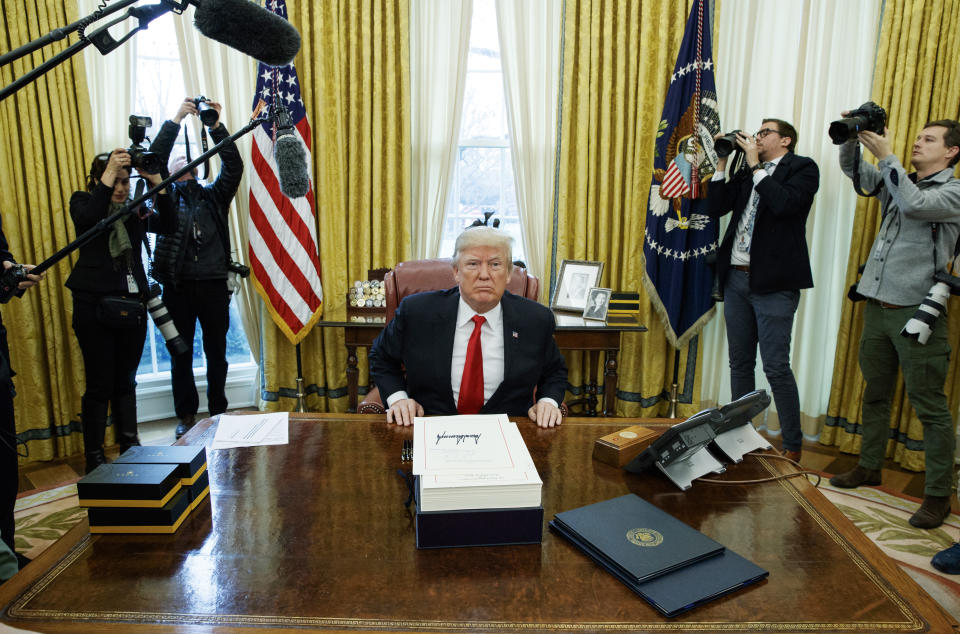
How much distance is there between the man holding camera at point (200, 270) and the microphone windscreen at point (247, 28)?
193 centimetres

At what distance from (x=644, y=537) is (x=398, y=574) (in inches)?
16.8

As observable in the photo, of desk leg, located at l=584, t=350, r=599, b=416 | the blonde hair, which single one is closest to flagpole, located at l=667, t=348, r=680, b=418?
desk leg, located at l=584, t=350, r=599, b=416

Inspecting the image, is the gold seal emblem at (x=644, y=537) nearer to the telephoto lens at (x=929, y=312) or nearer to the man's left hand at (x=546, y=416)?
the man's left hand at (x=546, y=416)

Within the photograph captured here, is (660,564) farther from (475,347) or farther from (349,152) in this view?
(349,152)

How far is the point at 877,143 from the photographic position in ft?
7.89

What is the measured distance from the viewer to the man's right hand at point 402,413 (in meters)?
1.65

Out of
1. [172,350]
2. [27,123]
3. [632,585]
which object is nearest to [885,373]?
[632,585]

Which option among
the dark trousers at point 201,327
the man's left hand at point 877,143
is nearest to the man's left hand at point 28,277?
the dark trousers at point 201,327

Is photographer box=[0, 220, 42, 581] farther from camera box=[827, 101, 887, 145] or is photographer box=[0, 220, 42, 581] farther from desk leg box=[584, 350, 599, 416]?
camera box=[827, 101, 887, 145]

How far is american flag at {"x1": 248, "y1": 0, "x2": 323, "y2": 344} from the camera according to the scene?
126 inches

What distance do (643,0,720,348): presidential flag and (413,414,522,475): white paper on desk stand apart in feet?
7.24

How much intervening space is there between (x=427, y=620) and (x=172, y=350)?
242 centimetres

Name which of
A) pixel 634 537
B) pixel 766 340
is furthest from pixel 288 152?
pixel 766 340

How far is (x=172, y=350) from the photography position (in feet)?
9.33
